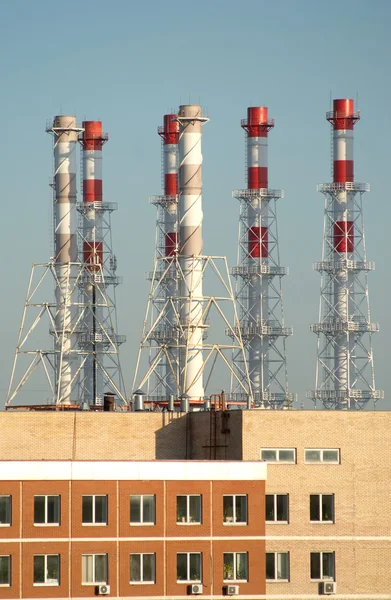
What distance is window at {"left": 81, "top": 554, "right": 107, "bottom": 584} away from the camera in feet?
151

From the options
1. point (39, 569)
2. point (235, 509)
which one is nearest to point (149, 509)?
point (235, 509)

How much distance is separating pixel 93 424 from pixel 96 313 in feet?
128

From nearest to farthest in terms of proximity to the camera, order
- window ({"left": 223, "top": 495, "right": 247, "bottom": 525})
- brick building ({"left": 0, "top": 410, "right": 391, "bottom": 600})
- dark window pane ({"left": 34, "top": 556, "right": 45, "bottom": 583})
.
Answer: dark window pane ({"left": 34, "top": 556, "right": 45, "bottom": 583}) < window ({"left": 223, "top": 495, "right": 247, "bottom": 525}) < brick building ({"left": 0, "top": 410, "right": 391, "bottom": 600})

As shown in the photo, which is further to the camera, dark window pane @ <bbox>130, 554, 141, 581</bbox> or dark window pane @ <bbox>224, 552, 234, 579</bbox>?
dark window pane @ <bbox>224, 552, 234, 579</bbox>

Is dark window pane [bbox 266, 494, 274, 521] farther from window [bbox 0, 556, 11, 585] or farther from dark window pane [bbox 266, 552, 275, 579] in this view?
window [bbox 0, 556, 11, 585]

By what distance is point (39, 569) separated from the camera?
1789 inches

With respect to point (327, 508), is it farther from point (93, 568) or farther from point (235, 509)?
point (93, 568)

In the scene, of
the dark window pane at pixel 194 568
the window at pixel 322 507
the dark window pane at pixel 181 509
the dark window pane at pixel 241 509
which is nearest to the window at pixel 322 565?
the window at pixel 322 507

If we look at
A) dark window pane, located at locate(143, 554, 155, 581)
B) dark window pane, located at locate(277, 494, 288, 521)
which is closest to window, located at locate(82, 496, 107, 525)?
dark window pane, located at locate(143, 554, 155, 581)

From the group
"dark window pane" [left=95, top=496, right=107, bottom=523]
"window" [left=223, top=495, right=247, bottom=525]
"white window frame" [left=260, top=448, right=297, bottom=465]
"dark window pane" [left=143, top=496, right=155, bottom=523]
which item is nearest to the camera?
"dark window pane" [left=95, top=496, right=107, bottom=523]

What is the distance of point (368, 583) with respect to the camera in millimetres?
49125

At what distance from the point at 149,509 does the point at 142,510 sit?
0.74 ft

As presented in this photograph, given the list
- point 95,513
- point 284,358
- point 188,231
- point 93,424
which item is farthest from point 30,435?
point 284,358

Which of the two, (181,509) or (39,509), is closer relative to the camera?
(39,509)
